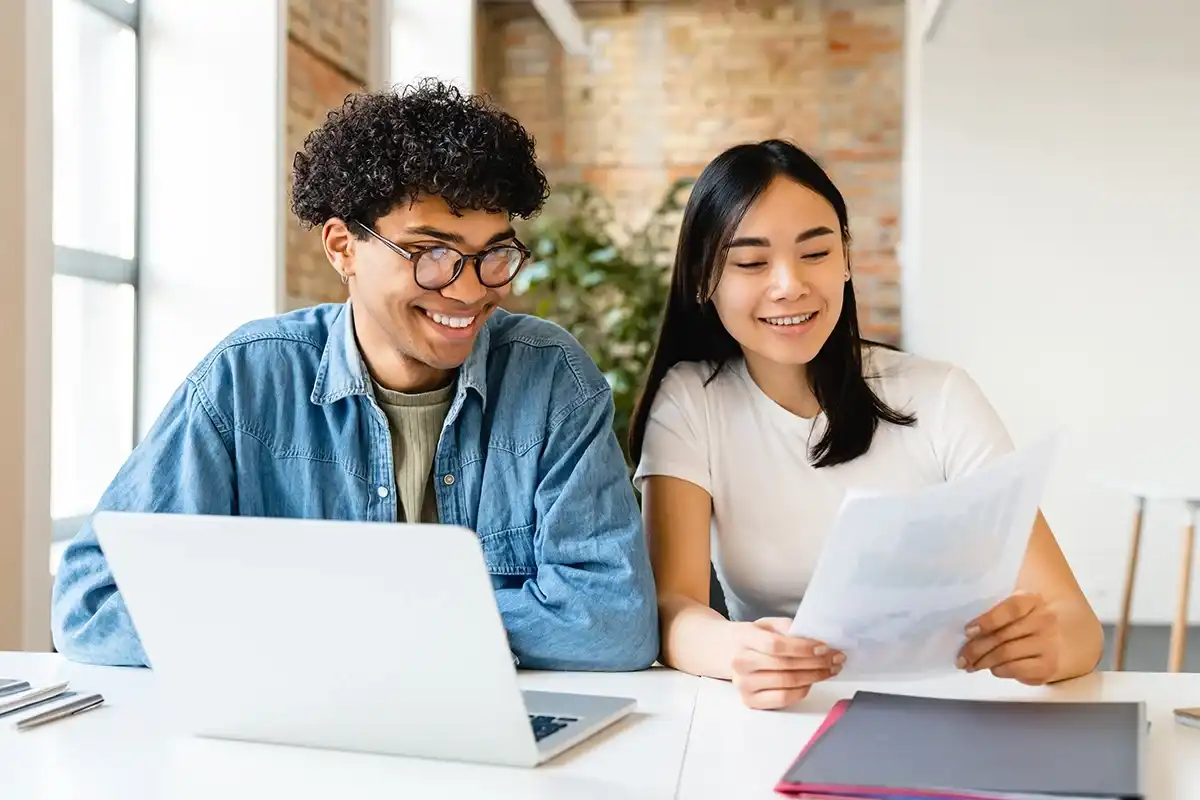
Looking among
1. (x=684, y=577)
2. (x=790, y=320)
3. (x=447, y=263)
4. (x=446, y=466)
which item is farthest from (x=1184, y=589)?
(x=447, y=263)

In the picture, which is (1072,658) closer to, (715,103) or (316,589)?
(316,589)

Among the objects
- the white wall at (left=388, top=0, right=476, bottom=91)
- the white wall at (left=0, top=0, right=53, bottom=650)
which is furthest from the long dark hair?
the white wall at (left=388, top=0, right=476, bottom=91)

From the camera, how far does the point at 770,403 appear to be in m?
1.98

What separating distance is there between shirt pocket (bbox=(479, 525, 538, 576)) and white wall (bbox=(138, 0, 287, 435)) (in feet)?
6.58

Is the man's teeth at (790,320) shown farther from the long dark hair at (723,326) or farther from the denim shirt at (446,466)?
the denim shirt at (446,466)

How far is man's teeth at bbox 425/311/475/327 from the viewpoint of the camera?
1.65 metres

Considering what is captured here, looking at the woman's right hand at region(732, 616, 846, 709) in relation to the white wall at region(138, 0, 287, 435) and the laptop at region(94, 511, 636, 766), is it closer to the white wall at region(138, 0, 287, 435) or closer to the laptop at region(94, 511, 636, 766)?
the laptop at region(94, 511, 636, 766)

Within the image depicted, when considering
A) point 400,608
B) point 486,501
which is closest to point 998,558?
point 400,608

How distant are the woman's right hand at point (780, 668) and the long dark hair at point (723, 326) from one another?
64 cm

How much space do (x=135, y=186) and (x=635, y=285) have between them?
2.65m

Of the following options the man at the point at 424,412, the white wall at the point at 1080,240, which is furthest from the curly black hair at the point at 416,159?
the white wall at the point at 1080,240

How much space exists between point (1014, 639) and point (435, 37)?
4.97 metres

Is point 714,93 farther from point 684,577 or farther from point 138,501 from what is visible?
point 138,501

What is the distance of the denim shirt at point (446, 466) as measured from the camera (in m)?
1.56
